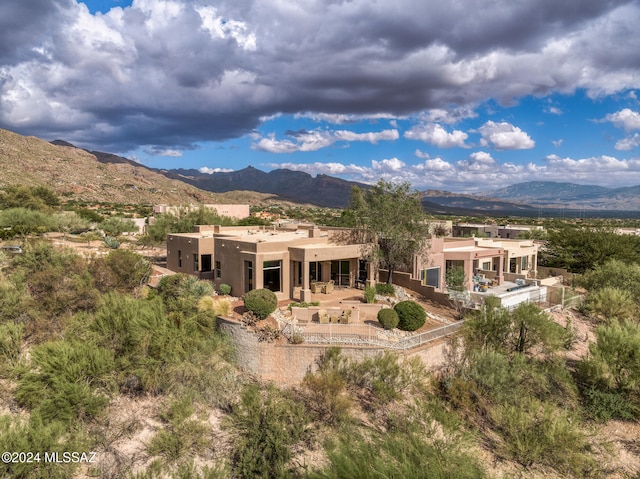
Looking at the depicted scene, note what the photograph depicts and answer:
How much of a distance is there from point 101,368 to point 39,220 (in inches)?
1513

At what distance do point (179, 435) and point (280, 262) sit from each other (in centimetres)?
1159

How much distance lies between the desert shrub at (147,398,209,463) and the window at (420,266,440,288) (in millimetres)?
17772

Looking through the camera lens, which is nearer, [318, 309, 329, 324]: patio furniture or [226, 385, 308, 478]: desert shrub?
[226, 385, 308, 478]: desert shrub

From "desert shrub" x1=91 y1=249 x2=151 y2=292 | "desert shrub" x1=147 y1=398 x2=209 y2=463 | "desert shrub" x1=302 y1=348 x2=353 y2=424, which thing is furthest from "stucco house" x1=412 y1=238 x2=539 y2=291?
"desert shrub" x1=91 y1=249 x2=151 y2=292

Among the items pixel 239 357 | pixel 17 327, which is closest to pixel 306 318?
pixel 239 357

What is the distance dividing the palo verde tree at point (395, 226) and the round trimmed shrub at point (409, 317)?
5909mm

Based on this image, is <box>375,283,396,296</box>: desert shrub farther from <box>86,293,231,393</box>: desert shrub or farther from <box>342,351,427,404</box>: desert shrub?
<box>86,293,231,393</box>: desert shrub

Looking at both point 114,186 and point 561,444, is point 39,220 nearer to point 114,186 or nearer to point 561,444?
point 561,444

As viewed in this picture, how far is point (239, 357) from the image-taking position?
20016mm

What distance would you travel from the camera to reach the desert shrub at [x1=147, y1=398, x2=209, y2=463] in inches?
598

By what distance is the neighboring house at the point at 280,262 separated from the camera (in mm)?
24656

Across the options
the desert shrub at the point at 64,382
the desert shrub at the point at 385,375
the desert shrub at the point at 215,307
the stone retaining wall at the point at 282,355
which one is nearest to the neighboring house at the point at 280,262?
the desert shrub at the point at 215,307

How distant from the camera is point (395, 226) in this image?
27500 mm

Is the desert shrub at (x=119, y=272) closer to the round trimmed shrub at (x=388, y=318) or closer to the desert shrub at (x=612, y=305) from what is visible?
the round trimmed shrub at (x=388, y=318)
